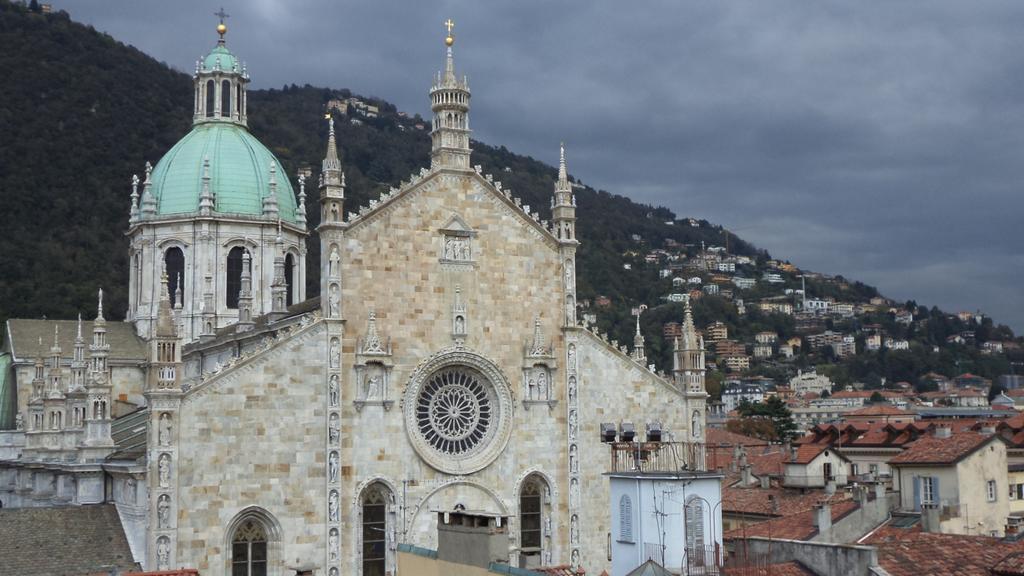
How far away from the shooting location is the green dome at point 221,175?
65.4 meters

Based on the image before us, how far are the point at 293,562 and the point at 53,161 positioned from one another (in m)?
95.7

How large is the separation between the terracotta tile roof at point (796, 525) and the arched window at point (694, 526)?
659 centimetres

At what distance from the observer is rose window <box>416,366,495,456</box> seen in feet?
145

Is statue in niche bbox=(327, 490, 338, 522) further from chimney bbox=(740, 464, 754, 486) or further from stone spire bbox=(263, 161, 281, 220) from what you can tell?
stone spire bbox=(263, 161, 281, 220)

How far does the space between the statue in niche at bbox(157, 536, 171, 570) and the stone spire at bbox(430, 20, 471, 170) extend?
15.9m

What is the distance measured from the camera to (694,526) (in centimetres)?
3466

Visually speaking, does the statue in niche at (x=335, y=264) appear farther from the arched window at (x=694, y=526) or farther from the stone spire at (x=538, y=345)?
the arched window at (x=694, y=526)

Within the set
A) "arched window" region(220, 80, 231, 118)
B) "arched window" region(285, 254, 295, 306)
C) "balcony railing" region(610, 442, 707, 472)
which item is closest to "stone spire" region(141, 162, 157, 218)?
"arched window" region(220, 80, 231, 118)

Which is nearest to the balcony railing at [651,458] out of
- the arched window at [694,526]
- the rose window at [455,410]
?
the arched window at [694,526]

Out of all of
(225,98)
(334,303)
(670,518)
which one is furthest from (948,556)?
(225,98)

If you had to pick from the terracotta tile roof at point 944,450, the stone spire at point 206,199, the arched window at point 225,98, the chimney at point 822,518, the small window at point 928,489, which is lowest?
the chimney at point 822,518

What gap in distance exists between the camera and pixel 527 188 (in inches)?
7574

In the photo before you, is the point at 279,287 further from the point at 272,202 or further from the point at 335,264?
the point at 335,264

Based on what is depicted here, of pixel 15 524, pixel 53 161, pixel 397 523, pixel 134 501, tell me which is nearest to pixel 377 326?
pixel 397 523
